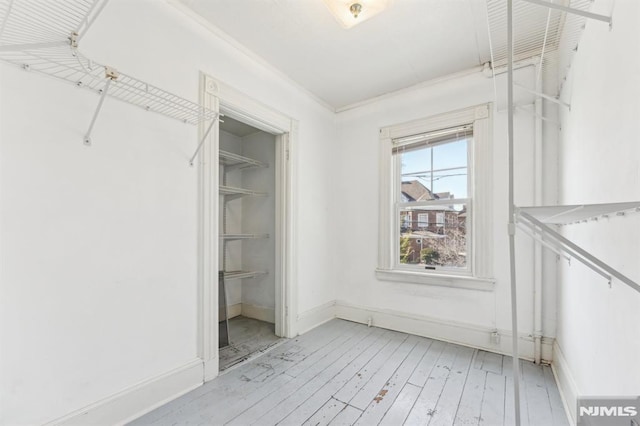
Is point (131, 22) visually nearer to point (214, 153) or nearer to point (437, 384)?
point (214, 153)

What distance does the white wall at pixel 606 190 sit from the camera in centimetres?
93

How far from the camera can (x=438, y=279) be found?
2.71 m

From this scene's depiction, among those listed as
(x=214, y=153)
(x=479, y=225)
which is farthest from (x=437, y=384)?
(x=214, y=153)

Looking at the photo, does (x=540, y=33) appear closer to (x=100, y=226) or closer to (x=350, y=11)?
(x=350, y=11)

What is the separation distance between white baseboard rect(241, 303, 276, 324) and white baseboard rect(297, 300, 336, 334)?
493 mm

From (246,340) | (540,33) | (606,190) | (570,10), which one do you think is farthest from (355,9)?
(246,340)

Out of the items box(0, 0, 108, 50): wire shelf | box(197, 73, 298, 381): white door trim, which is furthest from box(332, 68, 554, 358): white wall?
box(0, 0, 108, 50): wire shelf

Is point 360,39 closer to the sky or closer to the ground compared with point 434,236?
closer to the sky

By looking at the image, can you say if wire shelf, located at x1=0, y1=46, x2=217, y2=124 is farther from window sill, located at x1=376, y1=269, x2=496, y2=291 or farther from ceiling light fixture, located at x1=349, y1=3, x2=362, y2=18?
window sill, located at x1=376, y1=269, x2=496, y2=291

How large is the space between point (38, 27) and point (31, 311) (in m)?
1.24

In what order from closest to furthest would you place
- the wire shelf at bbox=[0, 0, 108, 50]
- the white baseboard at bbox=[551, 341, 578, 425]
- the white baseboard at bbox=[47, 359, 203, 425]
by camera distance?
the wire shelf at bbox=[0, 0, 108, 50]
the white baseboard at bbox=[47, 359, 203, 425]
the white baseboard at bbox=[551, 341, 578, 425]

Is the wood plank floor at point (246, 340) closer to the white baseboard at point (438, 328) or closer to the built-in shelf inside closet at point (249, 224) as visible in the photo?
the built-in shelf inside closet at point (249, 224)

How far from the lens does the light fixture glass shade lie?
1698mm

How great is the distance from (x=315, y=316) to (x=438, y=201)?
178 centimetres
